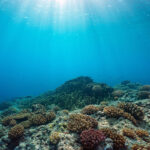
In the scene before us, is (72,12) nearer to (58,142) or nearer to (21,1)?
(21,1)

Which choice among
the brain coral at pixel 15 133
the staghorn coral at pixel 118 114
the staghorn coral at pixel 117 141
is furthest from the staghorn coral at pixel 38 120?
the staghorn coral at pixel 117 141

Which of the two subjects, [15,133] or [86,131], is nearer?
[86,131]

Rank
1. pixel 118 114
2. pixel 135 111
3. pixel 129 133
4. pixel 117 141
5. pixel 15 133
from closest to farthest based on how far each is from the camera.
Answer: pixel 117 141 < pixel 129 133 < pixel 15 133 < pixel 118 114 < pixel 135 111

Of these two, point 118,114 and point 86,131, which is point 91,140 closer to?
point 86,131

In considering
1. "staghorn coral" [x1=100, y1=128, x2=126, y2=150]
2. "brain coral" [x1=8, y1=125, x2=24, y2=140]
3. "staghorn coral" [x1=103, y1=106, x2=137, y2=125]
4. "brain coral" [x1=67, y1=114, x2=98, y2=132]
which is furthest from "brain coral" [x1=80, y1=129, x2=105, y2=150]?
"brain coral" [x1=8, y1=125, x2=24, y2=140]

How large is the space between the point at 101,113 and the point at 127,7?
3904 cm

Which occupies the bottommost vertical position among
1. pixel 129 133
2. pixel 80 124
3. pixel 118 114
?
pixel 129 133

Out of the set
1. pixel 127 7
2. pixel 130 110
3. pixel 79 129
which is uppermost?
pixel 127 7

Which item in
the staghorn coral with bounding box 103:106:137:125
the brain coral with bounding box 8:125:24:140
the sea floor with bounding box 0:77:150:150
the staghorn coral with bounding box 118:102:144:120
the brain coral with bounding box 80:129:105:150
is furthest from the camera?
the staghorn coral with bounding box 118:102:144:120

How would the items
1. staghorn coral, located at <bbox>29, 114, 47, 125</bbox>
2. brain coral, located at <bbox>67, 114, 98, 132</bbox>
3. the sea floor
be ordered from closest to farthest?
the sea floor, brain coral, located at <bbox>67, 114, 98, 132</bbox>, staghorn coral, located at <bbox>29, 114, 47, 125</bbox>

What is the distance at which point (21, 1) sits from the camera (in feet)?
109

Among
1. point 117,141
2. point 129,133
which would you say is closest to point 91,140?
point 117,141

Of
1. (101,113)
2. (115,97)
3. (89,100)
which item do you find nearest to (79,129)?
(101,113)

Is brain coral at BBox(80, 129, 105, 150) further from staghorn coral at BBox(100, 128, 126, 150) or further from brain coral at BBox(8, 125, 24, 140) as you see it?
brain coral at BBox(8, 125, 24, 140)
